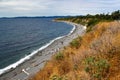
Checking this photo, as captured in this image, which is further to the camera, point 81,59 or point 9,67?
point 9,67

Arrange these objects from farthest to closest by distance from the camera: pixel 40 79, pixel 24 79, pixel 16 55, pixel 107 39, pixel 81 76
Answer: pixel 16 55, pixel 24 79, pixel 40 79, pixel 107 39, pixel 81 76

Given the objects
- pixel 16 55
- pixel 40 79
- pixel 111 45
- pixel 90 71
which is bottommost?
pixel 16 55

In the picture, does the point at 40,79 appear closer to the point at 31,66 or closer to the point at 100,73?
the point at 100,73

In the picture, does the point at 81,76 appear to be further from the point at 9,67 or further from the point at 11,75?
the point at 9,67

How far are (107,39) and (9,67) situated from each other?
77.5ft

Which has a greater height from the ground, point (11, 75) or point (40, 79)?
point (40, 79)

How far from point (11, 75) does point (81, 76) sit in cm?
2189

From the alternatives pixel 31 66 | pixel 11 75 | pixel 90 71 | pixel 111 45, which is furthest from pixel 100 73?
pixel 31 66

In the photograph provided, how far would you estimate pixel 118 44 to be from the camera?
17.9 m

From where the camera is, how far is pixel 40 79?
74.1 feet

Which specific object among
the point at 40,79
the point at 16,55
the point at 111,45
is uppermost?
the point at 111,45

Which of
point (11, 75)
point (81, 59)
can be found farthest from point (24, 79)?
point (81, 59)

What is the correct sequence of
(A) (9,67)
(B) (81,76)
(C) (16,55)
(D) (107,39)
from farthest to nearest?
(C) (16,55) < (A) (9,67) < (D) (107,39) < (B) (81,76)

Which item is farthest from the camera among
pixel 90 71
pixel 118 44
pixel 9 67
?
pixel 9 67
